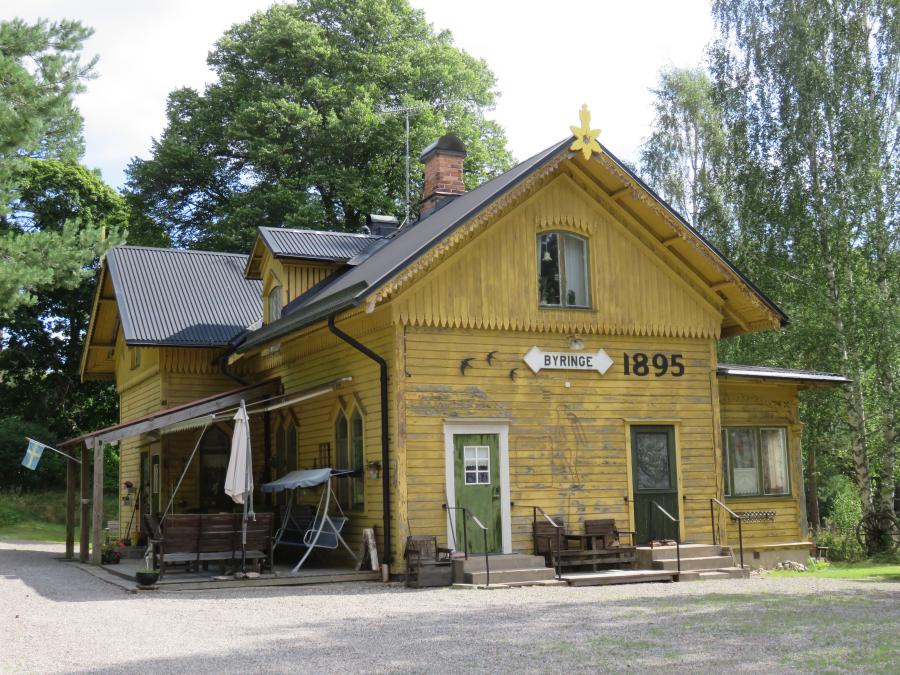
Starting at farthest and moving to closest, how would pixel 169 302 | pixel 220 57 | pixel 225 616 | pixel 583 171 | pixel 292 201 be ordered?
pixel 220 57 < pixel 292 201 < pixel 169 302 < pixel 583 171 < pixel 225 616

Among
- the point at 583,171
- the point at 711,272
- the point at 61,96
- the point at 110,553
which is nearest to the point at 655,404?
the point at 711,272

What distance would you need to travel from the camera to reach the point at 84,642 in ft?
30.6

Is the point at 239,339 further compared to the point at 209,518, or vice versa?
the point at 239,339

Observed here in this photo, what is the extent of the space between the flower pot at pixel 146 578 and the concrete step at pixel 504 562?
161 inches

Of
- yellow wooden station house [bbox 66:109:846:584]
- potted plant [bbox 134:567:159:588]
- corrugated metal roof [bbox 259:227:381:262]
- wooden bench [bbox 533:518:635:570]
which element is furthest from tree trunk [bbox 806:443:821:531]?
potted plant [bbox 134:567:159:588]

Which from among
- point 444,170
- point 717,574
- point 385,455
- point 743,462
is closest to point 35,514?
point 444,170

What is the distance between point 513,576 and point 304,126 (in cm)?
2197

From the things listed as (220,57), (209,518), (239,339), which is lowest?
(209,518)

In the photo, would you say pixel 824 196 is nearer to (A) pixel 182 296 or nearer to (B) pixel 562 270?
(B) pixel 562 270

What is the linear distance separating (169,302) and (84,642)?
1334cm

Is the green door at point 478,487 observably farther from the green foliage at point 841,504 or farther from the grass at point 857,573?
the green foliage at point 841,504

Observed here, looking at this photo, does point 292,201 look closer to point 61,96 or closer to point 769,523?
point 61,96

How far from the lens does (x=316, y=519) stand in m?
16.7

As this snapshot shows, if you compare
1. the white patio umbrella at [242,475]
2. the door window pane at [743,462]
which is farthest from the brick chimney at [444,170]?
the white patio umbrella at [242,475]
